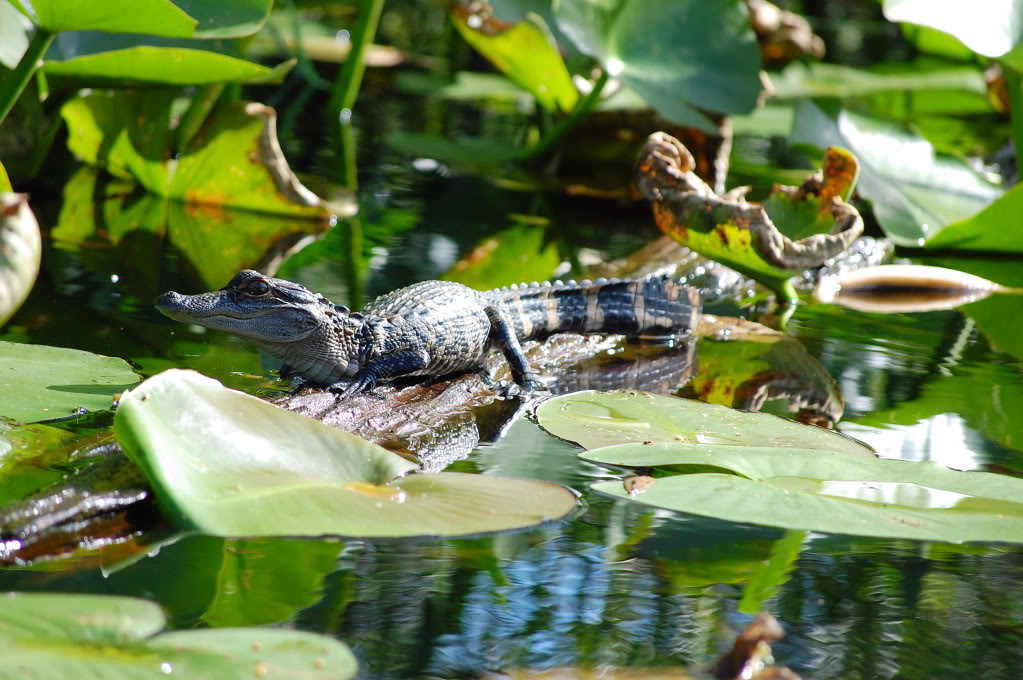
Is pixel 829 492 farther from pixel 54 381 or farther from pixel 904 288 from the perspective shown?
pixel 904 288

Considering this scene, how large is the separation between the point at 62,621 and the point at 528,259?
3.50 metres

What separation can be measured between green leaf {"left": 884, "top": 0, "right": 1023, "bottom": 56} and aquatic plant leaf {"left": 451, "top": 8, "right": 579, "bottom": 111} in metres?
1.81

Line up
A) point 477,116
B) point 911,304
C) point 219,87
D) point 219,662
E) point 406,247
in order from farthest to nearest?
point 477,116
point 219,87
point 406,247
point 911,304
point 219,662

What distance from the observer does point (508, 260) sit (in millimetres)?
4941

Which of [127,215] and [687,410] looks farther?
[127,215]

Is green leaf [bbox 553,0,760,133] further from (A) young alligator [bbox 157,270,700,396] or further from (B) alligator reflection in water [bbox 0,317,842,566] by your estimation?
(A) young alligator [bbox 157,270,700,396]

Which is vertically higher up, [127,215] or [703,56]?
[703,56]

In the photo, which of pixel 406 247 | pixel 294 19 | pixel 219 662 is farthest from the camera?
pixel 294 19

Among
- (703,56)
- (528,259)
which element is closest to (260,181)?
(528,259)

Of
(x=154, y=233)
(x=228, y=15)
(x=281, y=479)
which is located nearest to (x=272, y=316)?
(x=281, y=479)

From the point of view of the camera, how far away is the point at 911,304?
15.0 ft

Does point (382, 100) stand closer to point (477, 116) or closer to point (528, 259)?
point (477, 116)

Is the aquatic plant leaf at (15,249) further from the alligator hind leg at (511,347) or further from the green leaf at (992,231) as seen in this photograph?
the green leaf at (992,231)

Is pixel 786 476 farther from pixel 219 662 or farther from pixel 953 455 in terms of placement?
pixel 219 662
